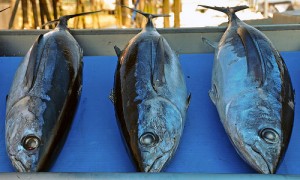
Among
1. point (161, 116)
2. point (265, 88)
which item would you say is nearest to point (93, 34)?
point (161, 116)

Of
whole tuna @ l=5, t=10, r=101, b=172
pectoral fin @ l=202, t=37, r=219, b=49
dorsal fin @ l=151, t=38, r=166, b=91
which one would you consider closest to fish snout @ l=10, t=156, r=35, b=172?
whole tuna @ l=5, t=10, r=101, b=172

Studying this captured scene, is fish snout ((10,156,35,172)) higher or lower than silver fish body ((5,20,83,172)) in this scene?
lower

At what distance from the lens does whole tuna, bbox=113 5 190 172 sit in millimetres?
1281

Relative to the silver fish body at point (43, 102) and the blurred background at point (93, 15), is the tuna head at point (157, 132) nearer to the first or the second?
the silver fish body at point (43, 102)

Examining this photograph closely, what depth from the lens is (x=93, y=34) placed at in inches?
80.0

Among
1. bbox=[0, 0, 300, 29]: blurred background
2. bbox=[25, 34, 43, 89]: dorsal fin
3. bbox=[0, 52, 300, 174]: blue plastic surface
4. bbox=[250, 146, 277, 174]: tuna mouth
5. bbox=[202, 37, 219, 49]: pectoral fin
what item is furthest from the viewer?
bbox=[0, 0, 300, 29]: blurred background

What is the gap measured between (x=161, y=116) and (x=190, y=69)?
54 centimetres

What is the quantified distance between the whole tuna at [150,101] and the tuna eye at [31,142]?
0.97ft

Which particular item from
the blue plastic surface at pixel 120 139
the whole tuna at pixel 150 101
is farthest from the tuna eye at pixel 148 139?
the blue plastic surface at pixel 120 139

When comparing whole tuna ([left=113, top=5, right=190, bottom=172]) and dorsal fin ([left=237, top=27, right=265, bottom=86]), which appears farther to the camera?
dorsal fin ([left=237, top=27, right=265, bottom=86])

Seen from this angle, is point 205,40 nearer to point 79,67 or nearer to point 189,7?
point 79,67

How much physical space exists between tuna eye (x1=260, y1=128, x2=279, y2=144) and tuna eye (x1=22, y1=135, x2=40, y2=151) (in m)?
0.73

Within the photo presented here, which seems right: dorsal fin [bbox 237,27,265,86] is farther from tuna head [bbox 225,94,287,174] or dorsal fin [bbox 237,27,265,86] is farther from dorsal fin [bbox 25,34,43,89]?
dorsal fin [bbox 25,34,43,89]

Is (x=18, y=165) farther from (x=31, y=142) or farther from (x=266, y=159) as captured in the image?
(x=266, y=159)
